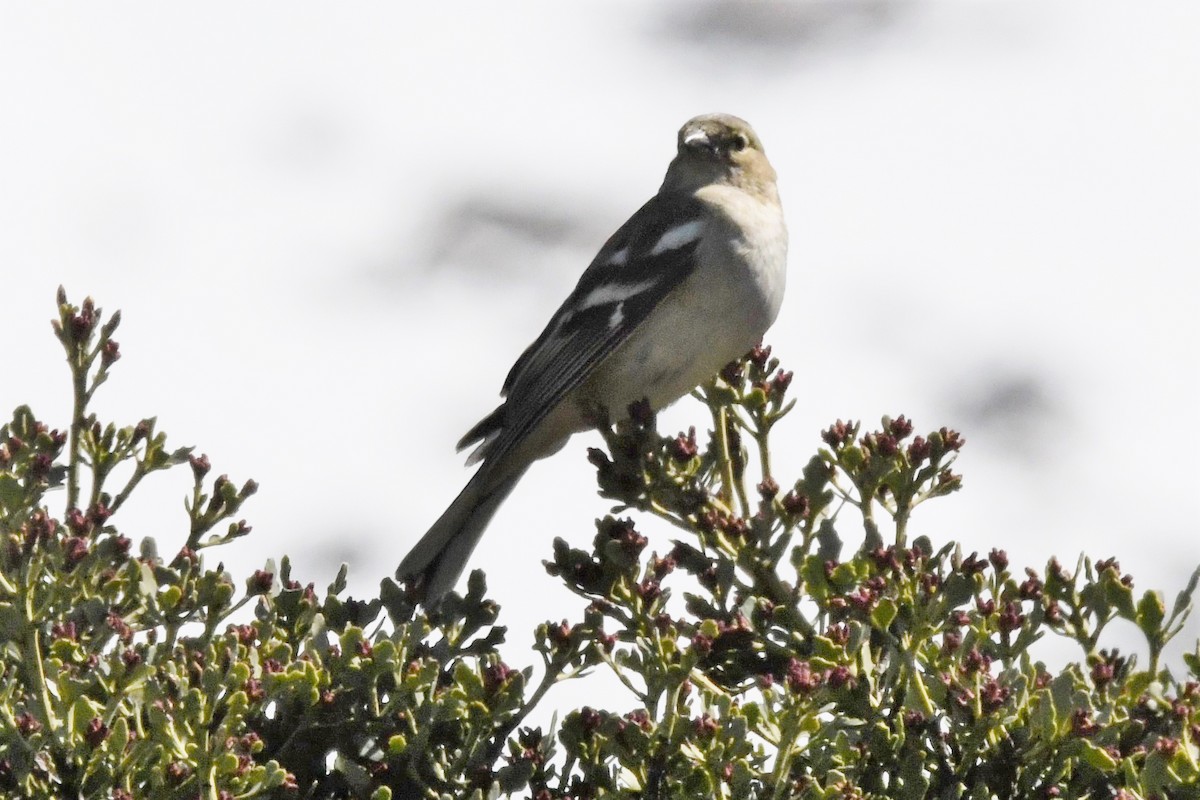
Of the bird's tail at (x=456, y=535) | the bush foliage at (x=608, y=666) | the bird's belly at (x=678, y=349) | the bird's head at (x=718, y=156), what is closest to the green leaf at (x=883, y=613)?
the bush foliage at (x=608, y=666)

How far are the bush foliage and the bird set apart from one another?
1544 mm

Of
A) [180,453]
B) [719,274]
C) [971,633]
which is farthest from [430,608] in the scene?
[719,274]

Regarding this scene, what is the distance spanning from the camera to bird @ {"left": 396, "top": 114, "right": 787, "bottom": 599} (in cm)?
488

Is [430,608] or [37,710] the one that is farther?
[430,608]

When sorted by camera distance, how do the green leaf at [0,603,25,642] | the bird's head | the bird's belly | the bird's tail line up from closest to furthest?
the green leaf at [0,603,25,642], the bird's tail, the bird's belly, the bird's head

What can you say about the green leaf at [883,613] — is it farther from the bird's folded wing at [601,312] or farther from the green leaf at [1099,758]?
the bird's folded wing at [601,312]

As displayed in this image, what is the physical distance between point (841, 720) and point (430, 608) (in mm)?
1118

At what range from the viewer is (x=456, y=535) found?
484 cm

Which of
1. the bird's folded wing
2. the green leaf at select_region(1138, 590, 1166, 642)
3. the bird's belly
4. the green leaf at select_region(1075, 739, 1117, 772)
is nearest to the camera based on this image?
the green leaf at select_region(1075, 739, 1117, 772)

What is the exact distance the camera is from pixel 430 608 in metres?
3.43

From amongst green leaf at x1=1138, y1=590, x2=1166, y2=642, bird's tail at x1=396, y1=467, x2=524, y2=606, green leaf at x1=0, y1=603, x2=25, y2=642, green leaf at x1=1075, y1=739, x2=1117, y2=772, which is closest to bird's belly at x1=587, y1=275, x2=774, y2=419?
bird's tail at x1=396, y1=467, x2=524, y2=606

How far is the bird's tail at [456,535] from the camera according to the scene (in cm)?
462

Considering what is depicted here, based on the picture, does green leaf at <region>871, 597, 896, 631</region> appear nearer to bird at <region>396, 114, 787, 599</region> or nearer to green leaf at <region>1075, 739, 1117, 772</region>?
green leaf at <region>1075, 739, 1117, 772</region>

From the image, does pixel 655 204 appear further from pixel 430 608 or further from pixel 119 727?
pixel 119 727
